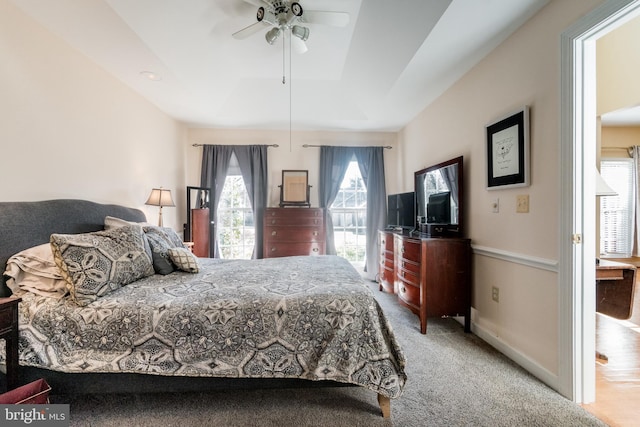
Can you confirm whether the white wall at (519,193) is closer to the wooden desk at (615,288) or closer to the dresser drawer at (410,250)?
the wooden desk at (615,288)

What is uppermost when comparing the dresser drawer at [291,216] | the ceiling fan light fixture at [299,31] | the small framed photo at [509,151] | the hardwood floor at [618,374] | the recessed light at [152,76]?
the ceiling fan light fixture at [299,31]

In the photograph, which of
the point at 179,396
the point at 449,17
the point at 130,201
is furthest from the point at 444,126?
the point at 130,201

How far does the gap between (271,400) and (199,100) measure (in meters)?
3.52

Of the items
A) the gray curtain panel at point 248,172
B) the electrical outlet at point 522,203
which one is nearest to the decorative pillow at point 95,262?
the gray curtain panel at point 248,172

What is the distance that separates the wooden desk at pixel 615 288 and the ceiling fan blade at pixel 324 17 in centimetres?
262

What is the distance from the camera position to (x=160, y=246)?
2.26 m

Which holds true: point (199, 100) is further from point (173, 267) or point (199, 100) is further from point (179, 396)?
point (179, 396)

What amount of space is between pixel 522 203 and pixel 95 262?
9.71 ft

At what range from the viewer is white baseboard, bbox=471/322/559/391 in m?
1.81

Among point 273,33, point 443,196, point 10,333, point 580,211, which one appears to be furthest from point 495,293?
point 10,333

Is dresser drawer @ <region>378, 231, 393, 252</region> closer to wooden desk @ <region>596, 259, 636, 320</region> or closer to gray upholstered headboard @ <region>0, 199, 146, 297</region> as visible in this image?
wooden desk @ <region>596, 259, 636, 320</region>

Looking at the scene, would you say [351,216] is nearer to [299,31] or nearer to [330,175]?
[330,175]

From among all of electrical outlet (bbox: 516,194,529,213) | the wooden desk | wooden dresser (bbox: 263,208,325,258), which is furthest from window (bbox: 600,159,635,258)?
wooden dresser (bbox: 263,208,325,258)

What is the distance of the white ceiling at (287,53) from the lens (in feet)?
6.65
